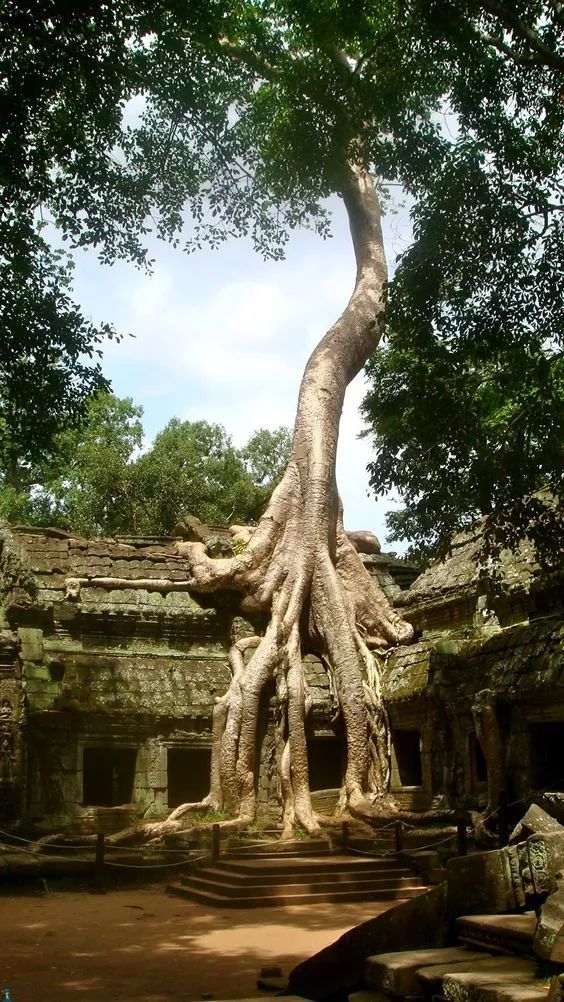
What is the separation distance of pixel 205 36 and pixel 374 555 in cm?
997

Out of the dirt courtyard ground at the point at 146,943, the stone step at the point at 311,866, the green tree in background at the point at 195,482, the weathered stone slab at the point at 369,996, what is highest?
the green tree in background at the point at 195,482

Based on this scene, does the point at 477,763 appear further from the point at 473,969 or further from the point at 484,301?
the point at 473,969

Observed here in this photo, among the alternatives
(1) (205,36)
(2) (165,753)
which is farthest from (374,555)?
(1) (205,36)

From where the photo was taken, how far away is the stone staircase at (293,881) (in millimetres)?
9945

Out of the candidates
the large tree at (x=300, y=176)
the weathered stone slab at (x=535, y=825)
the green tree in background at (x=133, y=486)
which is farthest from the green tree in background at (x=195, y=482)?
the weathered stone slab at (x=535, y=825)

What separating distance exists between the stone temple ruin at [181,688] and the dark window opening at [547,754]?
18 mm

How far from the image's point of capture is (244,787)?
522 inches

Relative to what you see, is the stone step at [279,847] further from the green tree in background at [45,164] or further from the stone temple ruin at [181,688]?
the green tree in background at [45,164]

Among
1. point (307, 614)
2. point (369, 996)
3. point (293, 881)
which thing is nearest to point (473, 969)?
point (369, 996)

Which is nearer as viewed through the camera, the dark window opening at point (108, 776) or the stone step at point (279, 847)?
the stone step at point (279, 847)

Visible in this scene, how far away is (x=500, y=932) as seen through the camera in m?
4.61

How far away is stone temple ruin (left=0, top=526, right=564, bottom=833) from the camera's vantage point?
11375 millimetres

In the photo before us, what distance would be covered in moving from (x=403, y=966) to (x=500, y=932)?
19.2 inches

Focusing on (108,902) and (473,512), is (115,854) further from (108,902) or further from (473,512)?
(473,512)
